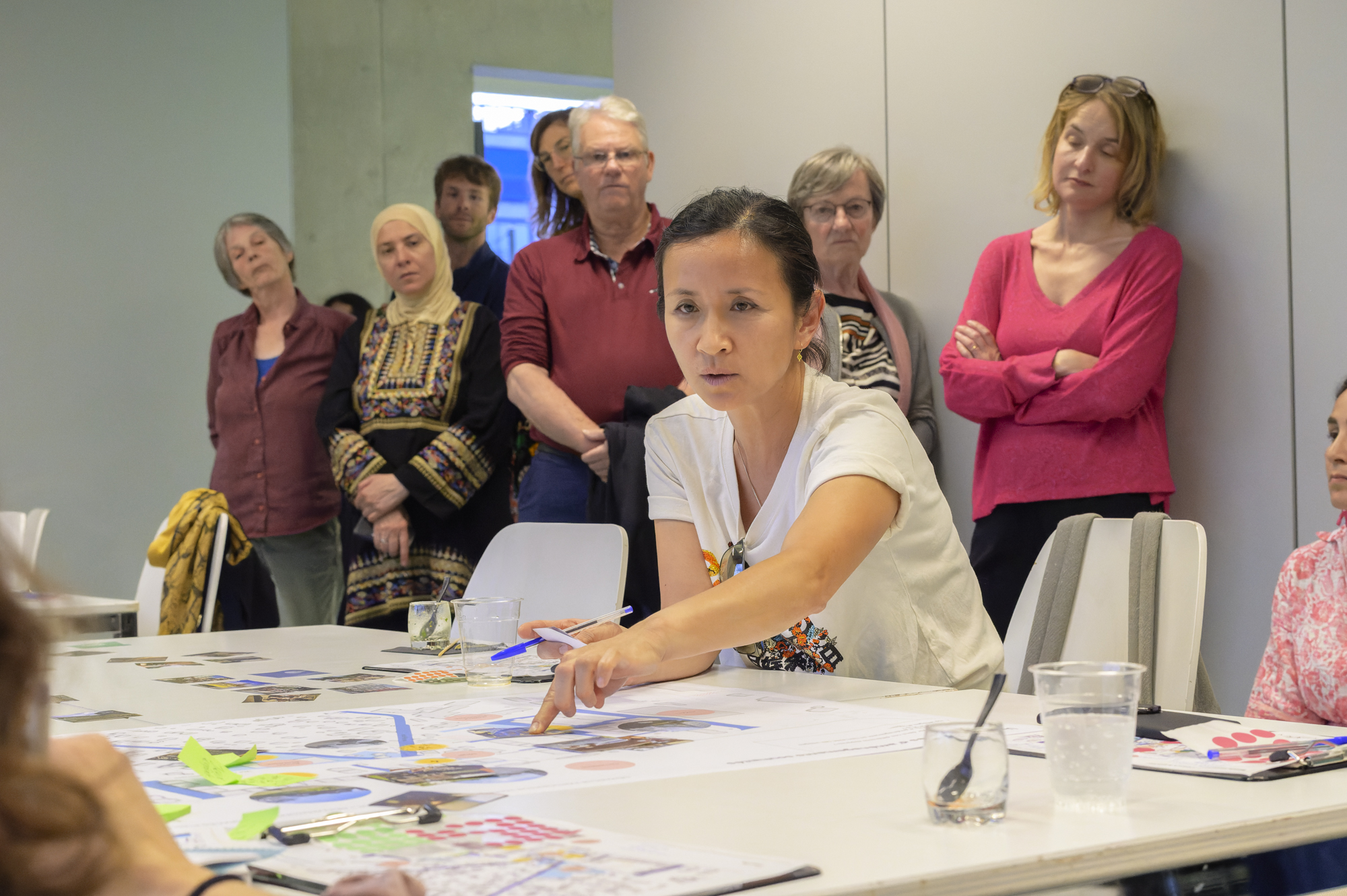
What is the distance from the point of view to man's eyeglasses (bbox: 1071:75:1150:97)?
3.10 meters

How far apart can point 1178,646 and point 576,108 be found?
2445 mm

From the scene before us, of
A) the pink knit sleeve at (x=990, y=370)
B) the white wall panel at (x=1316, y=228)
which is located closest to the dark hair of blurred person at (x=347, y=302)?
the pink knit sleeve at (x=990, y=370)

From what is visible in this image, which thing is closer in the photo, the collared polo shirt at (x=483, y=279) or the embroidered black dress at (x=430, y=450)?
the embroidered black dress at (x=430, y=450)

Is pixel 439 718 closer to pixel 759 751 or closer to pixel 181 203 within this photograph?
pixel 759 751

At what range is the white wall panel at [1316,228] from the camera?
2.85m

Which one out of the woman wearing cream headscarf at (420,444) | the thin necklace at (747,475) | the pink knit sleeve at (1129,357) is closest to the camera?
the thin necklace at (747,475)

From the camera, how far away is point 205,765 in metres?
1.16

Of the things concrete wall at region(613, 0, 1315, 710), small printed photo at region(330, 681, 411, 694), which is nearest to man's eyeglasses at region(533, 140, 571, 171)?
concrete wall at region(613, 0, 1315, 710)

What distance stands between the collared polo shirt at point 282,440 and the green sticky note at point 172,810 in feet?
11.3

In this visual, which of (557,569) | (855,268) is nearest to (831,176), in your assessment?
(855,268)

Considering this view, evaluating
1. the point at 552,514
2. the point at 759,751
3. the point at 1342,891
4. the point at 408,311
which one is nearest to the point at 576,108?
the point at 408,311

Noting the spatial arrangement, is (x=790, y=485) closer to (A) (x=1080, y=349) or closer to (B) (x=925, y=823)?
(B) (x=925, y=823)

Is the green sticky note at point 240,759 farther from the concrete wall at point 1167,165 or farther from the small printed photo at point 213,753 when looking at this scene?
the concrete wall at point 1167,165

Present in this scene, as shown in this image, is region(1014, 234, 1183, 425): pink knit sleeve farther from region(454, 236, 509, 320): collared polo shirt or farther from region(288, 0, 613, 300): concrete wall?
region(288, 0, 613, 300): concrete wall
